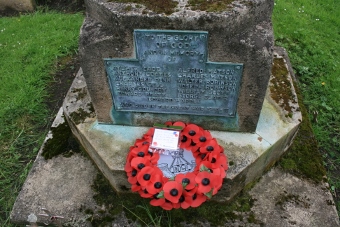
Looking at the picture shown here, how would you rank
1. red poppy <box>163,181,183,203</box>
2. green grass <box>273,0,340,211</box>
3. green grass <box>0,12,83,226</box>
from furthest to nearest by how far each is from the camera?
green grass <box>273,0,340,211</box> → green grass <box>0,12,83,226</box> → red poppy <box>163,181,183,203</box>

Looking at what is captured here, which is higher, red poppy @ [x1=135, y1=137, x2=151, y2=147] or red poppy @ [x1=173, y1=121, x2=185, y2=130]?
red poppy @ [x1=173, y1=121, x2=185, y2=130]

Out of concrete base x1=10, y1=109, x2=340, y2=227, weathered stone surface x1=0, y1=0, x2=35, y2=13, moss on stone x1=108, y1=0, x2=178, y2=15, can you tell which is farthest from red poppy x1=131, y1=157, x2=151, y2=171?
weathered stone surface x1=0, y1=0, x2=35, y2=13

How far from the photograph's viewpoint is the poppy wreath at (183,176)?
2.18 metres

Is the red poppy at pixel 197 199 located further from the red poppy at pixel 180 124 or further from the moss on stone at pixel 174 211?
the red poppy at pixel 180 124

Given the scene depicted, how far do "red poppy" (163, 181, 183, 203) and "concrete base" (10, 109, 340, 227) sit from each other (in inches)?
16.8

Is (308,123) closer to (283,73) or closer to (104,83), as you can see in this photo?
(283,73)

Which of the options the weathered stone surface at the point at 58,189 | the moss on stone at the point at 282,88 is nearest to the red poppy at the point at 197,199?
the weathered stone surface at the point at 58,189

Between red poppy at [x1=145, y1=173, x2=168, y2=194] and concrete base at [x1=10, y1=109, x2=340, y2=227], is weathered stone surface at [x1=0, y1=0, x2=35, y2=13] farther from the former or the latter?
red poppy at [x1=145, y1=173, x2=168, y2=194]

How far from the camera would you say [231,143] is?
250 centimetres

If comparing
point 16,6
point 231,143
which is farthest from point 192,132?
point 16,6

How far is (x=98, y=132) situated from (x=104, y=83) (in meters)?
0.44

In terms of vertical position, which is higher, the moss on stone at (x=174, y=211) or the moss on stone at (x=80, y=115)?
the moss on stone at (x=80, y=115)

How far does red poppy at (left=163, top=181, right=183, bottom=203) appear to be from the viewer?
215 centimetres

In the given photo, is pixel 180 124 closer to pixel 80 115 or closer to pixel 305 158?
pixel 80 115
